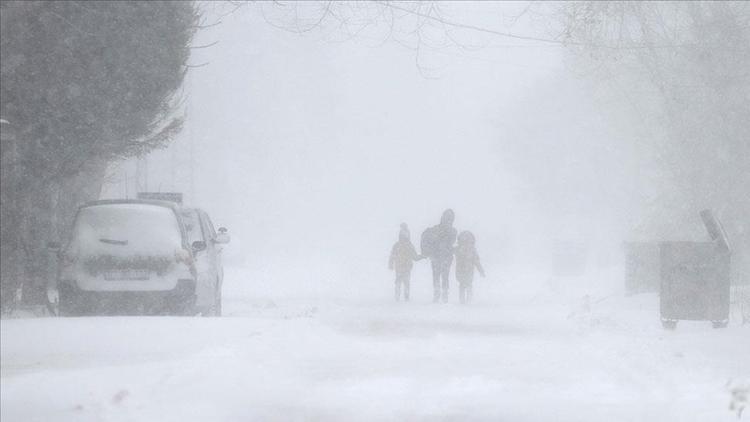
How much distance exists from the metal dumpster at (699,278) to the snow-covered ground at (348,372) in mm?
292

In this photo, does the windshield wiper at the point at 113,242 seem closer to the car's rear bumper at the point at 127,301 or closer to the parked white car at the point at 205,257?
the car's rear bumper at the point at 127,301

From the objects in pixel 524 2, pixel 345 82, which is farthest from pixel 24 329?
pixel 345 82

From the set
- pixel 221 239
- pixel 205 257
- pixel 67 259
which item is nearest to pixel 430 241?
pixel 221 239

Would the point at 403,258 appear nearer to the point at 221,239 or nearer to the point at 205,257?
the point at 221,239

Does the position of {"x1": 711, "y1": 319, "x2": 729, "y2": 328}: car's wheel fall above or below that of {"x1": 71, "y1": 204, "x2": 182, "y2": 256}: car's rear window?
below

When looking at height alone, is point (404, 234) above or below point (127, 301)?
above

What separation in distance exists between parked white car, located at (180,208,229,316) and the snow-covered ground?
1871 millimetres

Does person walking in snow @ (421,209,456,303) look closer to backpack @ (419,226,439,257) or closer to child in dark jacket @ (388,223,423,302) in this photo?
backpack @ (419,226,439,257)

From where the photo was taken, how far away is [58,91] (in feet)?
31.1

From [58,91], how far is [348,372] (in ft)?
11.8

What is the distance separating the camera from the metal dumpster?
1345 centimetres

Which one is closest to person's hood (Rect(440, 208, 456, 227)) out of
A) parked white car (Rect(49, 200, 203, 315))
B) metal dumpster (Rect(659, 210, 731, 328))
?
metal dumpster (Rect(659, 210, 731, 328))

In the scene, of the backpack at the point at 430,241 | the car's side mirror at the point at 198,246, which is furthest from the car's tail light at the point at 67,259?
the backpack at the point at 430,241

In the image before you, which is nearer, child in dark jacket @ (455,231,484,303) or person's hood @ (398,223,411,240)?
child in dark jacket @ (455,231,484,303)
